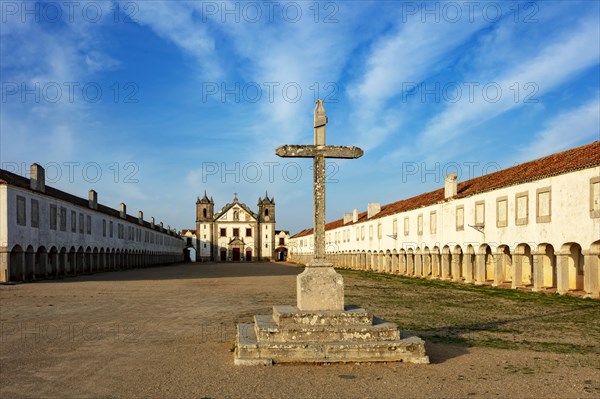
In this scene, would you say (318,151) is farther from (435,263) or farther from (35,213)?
(35,213)

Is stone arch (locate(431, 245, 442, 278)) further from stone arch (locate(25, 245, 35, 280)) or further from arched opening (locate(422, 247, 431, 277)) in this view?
stone arch (locate(25, 245, 35, 280))

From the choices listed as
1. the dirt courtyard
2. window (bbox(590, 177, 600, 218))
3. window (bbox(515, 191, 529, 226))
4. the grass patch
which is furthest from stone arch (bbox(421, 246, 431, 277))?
the dirt courtyard

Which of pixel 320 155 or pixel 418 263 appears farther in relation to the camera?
pixel 418 263

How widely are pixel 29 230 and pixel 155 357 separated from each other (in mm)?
24524

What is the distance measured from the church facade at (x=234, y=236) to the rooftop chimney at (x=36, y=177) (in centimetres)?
4968

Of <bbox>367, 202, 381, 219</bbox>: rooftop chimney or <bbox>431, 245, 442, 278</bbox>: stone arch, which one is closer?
<bbox>431, 245, 442, 278</bbox>: stone arch

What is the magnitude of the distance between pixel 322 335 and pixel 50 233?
94.3 feet

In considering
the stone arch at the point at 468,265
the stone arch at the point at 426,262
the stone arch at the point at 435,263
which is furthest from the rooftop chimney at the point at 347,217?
the stone arch at the point at 468,265

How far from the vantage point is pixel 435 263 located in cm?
3125

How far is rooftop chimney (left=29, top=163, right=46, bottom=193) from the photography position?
30.4 metres

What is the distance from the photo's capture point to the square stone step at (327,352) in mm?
6930

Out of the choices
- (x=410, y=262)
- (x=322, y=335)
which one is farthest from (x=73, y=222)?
(x=322, y=335)

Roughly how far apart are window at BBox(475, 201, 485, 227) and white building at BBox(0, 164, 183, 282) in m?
25.9

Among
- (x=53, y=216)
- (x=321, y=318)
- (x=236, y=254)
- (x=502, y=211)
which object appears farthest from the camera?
(x=236, y=254)
